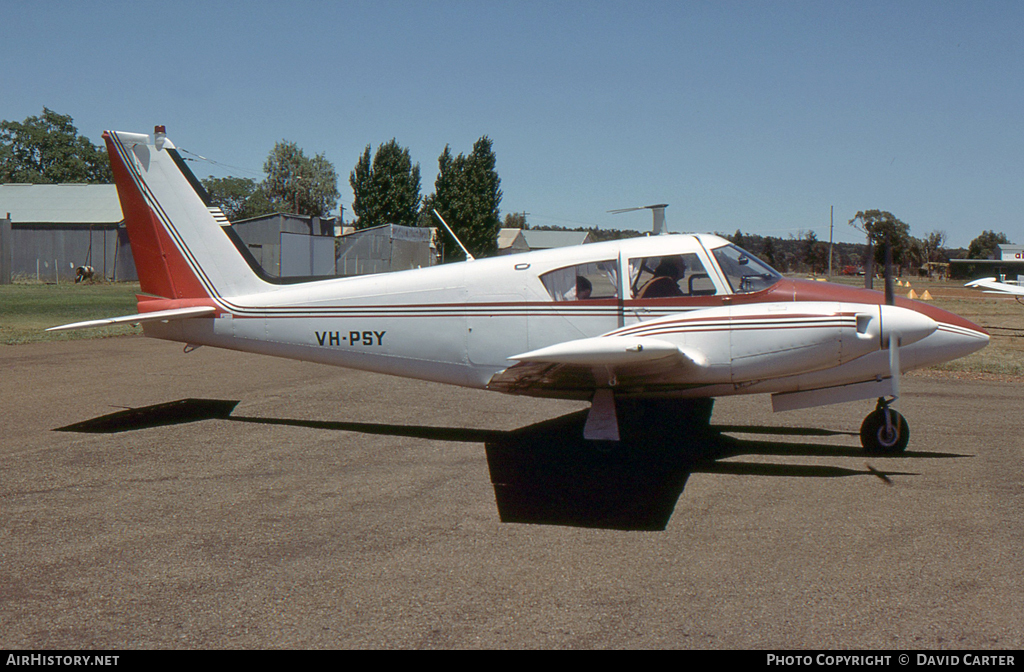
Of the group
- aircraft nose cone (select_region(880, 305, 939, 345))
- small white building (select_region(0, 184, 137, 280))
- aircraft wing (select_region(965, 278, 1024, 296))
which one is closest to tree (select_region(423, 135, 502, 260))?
small white building (select_region(0, 184, 137, 280))

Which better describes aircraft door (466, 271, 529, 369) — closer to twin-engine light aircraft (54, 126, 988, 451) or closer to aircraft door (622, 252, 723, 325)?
twin-engine light aircraft (54, 126, 988, 451)

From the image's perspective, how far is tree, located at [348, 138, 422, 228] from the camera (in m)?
69.8

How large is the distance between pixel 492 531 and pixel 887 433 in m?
4.84

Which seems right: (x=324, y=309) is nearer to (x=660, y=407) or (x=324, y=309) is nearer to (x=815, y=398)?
(x=660, y=407)

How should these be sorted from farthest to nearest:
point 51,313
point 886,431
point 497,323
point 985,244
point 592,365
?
point 985,244 → point 51,313 → point 497,323 → point 886,431 → point 592,365

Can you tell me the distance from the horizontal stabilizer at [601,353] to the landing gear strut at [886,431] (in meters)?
3.14

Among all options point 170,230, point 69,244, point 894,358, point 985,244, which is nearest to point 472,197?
point 69,244

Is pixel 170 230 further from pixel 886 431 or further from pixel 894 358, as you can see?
pixel 886 431

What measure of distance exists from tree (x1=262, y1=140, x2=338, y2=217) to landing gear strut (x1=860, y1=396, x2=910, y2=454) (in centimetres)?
10901

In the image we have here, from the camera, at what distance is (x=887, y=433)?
26.3ft

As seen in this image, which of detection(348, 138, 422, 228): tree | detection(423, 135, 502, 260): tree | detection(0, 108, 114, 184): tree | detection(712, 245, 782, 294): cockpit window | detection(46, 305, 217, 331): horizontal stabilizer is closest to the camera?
detection(712, 245, 782, 294): cockpit window

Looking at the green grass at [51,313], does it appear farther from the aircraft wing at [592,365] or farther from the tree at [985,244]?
the tree at [985,244]

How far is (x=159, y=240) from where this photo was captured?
9602mm

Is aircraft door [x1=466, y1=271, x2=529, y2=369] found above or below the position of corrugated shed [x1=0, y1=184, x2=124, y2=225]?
below
